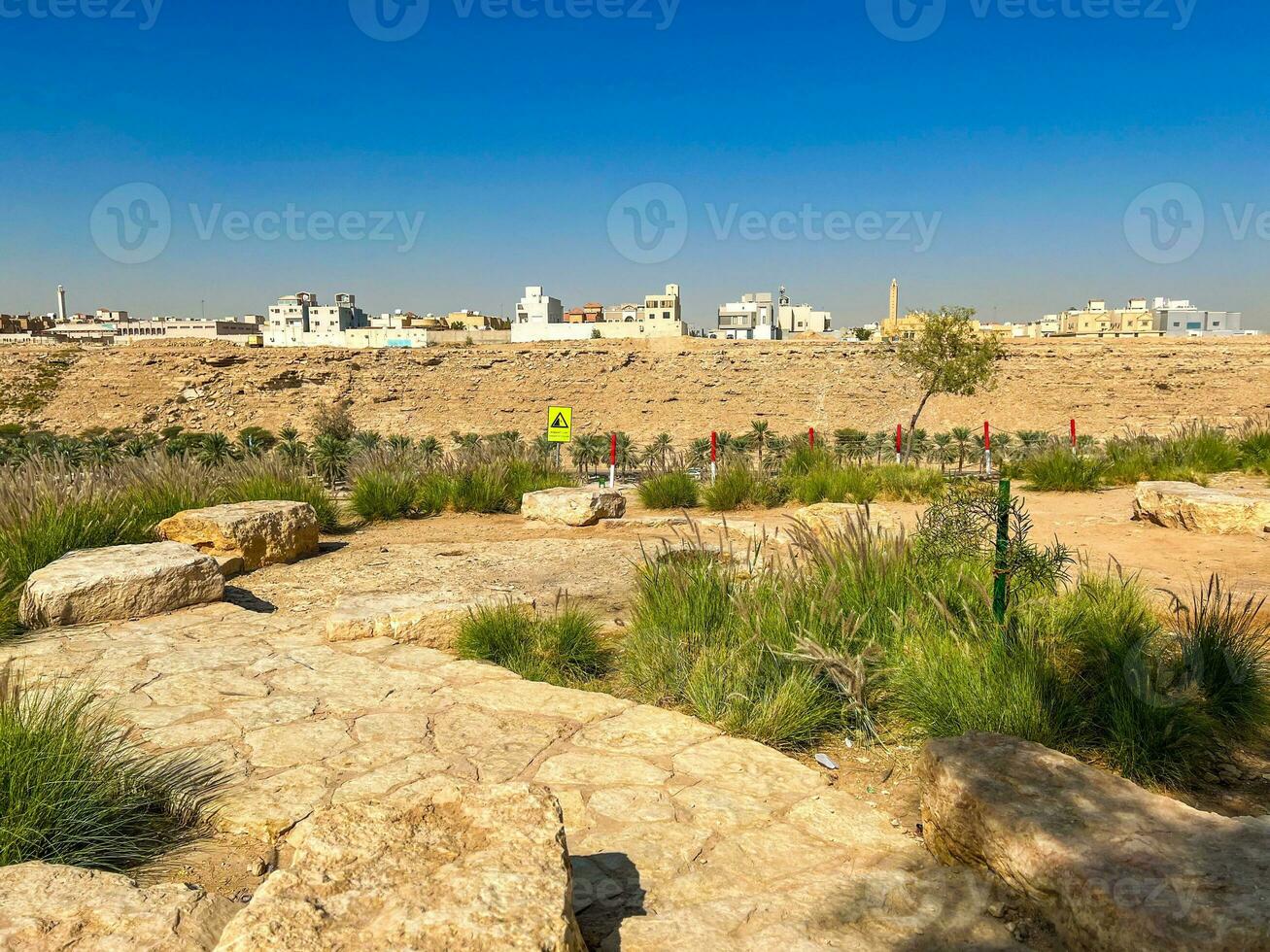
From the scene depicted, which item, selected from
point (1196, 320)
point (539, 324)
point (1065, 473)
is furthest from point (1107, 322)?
point (1065, 473)

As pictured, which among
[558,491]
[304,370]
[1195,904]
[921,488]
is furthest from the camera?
[304,370]

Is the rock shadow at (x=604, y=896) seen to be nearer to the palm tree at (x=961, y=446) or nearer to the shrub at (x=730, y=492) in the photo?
the shrub at (x=730, y=492)

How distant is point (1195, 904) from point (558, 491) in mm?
8744

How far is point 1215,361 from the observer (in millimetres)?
46812

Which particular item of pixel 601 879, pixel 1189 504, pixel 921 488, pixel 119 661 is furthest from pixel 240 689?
pixel 921 488

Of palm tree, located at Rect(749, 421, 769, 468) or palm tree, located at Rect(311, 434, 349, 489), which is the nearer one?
palm tree, located at Rect(749, 421, 769, 468)

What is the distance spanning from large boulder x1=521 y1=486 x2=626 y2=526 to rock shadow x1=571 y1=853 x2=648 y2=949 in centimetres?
739

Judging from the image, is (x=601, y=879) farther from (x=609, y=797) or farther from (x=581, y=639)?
(x=581, y=639)

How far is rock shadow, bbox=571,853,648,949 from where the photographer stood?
7.62 ft

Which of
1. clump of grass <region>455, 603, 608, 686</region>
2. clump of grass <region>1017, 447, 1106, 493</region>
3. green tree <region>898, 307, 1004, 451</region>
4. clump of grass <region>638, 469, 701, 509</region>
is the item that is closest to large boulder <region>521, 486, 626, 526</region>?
clump of grass <region>638, 469, 701, 509</region>

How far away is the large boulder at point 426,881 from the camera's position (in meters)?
1.85

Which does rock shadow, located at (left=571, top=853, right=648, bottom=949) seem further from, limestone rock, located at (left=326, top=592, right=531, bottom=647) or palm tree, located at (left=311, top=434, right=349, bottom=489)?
palm tree, located at (left=311, top=434, right=349, bottom=489)

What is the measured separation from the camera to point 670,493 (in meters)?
12.1

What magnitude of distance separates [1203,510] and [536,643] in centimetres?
738
